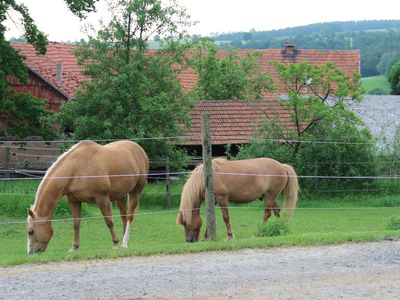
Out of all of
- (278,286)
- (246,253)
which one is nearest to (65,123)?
(246,253)

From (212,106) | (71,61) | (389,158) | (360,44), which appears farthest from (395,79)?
(360,44)

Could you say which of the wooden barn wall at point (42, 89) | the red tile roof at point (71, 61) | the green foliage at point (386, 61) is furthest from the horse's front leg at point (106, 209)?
the green foliage at point (386, 61)

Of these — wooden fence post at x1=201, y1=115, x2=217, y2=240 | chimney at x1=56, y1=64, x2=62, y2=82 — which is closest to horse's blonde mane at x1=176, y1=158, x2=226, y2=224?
wooden fence post at x1=201, y1=115, x2=217, y2=240

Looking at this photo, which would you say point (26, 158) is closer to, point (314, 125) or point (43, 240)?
point (314, 125)

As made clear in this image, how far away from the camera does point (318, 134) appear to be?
78.5ft

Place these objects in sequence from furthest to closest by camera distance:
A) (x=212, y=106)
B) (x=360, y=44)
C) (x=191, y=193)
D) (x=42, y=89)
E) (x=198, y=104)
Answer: (x=360, y=44) < (x=42, y=89) < (x=212, y=106) < (x=198, y=104) < (x=191, y=193)

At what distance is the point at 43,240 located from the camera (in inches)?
467

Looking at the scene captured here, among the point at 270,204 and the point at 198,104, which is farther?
the point at 198,104

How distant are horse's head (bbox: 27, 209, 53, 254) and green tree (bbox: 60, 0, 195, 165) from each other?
33.9 feet

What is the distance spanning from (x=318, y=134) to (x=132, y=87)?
226 inches

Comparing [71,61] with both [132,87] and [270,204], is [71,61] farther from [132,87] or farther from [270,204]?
[270,204]

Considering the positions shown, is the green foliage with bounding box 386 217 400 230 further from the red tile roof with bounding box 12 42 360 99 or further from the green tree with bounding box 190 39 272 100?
the green tree with bounding box 190 39 272 100

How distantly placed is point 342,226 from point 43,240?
739 cm

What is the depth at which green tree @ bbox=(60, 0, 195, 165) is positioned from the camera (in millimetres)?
22562
